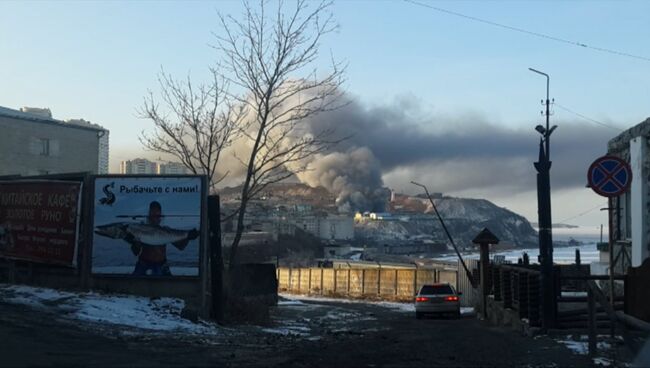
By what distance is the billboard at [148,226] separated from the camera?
54.2ft

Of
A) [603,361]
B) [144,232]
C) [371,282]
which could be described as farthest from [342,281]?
[603,361]

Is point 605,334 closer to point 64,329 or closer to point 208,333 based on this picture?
point 208,333

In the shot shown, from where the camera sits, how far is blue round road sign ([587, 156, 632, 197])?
1184cm

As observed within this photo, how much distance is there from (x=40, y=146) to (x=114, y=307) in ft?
173

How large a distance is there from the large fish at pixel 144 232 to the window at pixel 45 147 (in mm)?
50225

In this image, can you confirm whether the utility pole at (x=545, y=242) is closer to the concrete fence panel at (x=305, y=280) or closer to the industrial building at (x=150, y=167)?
the industrial building at (x=150, y=167)

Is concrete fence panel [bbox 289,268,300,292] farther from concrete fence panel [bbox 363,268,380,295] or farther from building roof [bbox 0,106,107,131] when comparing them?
building roof [bbox 0,106,107,131]

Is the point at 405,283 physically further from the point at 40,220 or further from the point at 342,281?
the point at 40,220

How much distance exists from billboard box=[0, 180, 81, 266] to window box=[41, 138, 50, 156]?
47903 millimetres

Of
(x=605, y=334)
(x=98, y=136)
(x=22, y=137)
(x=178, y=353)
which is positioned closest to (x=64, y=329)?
(x=178, y=353)

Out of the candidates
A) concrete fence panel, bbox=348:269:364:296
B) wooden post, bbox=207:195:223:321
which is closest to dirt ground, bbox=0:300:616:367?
wooden post, bbox=207:195:223:321

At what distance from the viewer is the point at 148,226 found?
16.7 metres

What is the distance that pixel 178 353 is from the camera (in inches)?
416

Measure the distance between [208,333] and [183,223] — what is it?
3.42 meters
